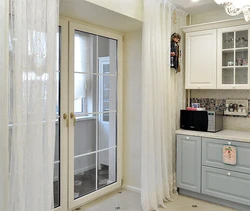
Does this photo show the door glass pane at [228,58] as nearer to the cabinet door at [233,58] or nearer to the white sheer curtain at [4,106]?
the cabinet door at [233,58]

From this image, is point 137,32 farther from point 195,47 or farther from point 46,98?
point 46,98

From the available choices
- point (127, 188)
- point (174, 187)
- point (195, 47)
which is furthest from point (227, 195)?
point (195, 47)

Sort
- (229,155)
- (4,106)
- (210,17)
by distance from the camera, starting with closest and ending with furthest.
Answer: (4,106) → (229,155) → (210,17)

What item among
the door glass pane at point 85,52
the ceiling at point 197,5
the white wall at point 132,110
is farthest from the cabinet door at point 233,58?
the door glass pane at point 85,52

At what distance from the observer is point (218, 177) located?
318 cm

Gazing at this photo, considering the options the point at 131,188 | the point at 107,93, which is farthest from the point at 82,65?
the point at 131,188

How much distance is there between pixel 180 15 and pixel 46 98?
8.09ft

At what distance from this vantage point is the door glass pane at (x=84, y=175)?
312 centimetres

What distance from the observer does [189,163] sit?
3406 millimetres

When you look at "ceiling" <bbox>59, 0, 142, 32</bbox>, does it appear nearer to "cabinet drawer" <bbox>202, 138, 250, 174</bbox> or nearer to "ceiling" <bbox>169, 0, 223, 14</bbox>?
"ceiling" <bbox>169, 0, 223, 14</bbox>

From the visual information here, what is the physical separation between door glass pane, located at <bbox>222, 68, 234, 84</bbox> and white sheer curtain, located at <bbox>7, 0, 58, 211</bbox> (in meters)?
2.29

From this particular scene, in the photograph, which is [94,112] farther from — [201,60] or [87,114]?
[201,60]

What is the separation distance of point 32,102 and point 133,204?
6.34 feet

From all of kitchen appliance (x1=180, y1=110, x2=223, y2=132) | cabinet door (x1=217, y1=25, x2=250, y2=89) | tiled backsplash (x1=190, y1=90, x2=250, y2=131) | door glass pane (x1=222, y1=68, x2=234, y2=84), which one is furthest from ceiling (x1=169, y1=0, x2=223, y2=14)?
kitchen appliance (x1=180, y1=110, x2=223, y2=132)
